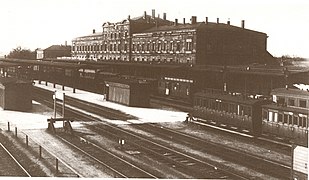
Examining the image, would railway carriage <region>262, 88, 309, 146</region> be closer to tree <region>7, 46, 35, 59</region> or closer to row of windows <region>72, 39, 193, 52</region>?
tree <region>7, 46, 35, 59</region>

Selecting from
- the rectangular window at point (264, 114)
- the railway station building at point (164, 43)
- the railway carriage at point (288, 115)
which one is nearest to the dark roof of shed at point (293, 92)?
the railway carriage at point (288, 115)

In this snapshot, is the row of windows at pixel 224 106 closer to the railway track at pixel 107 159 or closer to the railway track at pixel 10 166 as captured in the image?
the railway track at pixel 107 159

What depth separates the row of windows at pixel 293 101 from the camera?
16.8m

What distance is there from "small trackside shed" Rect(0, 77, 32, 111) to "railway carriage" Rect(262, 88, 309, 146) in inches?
702

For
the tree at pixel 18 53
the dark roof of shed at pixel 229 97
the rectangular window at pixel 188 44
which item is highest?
the rectangular window at pixel 188 44

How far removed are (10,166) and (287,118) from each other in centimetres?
1216

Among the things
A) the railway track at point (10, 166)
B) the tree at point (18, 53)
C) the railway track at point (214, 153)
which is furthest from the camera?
the tree at point (18, 53)

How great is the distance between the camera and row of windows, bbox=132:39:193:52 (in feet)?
131

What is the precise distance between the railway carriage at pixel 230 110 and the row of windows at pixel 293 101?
1.23 metres

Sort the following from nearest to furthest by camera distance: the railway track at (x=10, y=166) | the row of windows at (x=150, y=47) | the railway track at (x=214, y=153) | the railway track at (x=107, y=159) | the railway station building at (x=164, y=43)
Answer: the railway track at (x=10, y=166)
the railway track at (x=107, y=159)
the railway track at (x=214, y=153)
the railway station building at (x=164, y=43)
the row of windows at (x=150, y=47)

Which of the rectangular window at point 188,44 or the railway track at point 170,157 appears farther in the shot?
the rectangular window at point 188,44

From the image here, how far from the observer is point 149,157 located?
1630 centimetres

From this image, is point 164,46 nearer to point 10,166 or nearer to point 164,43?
point 164,43

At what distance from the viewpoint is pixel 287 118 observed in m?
17.4
